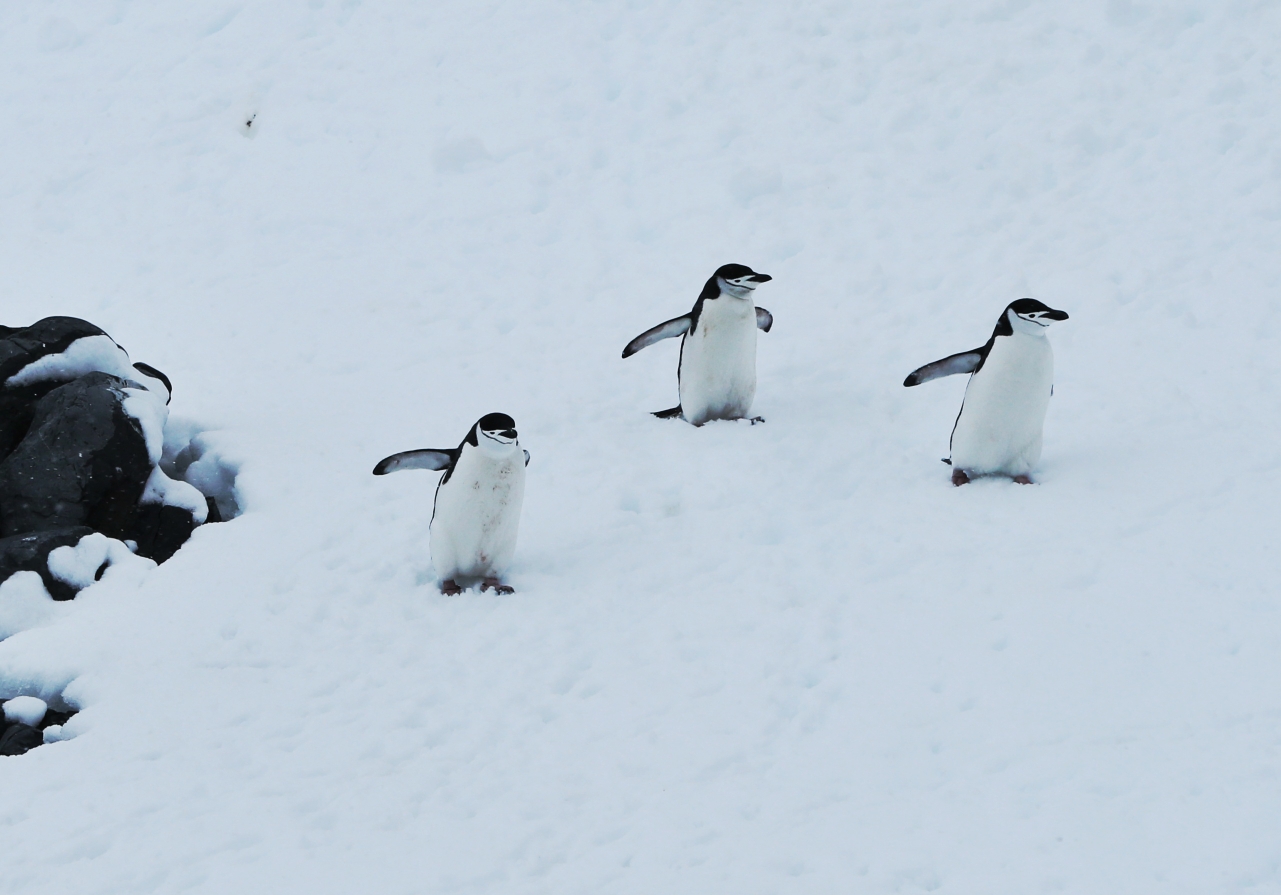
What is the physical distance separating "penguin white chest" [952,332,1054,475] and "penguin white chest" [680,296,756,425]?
4.49ft

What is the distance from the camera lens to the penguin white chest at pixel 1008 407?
5.18 metres

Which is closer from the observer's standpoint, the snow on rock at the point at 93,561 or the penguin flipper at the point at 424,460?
the penguin flipper at the point at 424,460

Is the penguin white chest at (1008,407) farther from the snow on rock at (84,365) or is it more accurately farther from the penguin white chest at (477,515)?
the snow on rock at (84,365)

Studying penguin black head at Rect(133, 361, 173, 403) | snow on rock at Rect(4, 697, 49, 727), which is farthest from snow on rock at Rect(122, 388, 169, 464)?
snow on rock at Rect(4, 697, 49, 727)

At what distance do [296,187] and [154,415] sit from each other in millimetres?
3999

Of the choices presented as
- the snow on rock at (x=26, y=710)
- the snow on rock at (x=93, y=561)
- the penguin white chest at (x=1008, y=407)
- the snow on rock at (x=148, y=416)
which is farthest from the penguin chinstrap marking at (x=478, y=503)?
the penguin white chest at (x=1008, y=407)

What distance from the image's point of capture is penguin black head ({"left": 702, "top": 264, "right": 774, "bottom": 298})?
6128 millimetres

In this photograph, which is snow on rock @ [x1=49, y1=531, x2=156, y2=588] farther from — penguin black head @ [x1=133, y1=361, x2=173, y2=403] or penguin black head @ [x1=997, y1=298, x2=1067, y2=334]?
penguin black head @ [x1=997, y1=298, x2=1067, y2=334]

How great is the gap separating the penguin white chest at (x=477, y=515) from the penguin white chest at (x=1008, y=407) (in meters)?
2.14

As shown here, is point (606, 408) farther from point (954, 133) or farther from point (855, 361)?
point (954, 133)

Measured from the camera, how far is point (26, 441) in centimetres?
597

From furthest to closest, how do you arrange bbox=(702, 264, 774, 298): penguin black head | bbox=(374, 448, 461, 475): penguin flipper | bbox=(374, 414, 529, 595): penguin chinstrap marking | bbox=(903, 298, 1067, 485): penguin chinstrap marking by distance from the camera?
bbox=(702, 264, 774, 298): penguin black head
bbox=(903, 298, 1067, 485): penguin chinstrap marking
bbox=(374, 448, 461, 475): penguin flipper
bbox=(374, 414, 529, 595): penguin chinstrap marking

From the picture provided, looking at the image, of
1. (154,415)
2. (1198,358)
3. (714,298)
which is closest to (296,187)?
(154,415)

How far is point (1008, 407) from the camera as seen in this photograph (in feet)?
17.1
